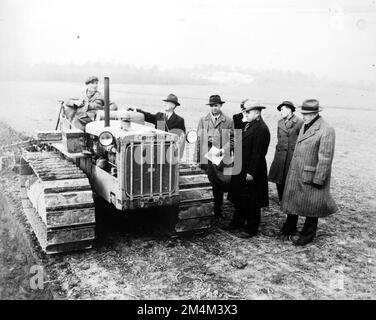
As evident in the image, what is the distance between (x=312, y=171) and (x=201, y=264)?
1.96m

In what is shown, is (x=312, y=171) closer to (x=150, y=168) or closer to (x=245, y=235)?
(x=245, y=235)

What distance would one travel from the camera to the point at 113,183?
18.9ft

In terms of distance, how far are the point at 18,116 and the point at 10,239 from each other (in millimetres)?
16987

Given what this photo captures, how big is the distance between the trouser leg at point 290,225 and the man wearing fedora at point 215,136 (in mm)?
1230

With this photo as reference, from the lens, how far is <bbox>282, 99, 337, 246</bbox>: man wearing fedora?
573 cm

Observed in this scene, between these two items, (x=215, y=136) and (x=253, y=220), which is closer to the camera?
(x=253, y=220)

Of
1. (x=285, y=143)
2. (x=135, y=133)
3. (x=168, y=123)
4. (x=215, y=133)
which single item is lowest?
(x=285, y=143)

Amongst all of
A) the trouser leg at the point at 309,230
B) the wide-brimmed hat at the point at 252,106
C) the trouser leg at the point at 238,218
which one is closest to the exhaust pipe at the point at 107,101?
the wide-brimmed hat at the point at 252,106

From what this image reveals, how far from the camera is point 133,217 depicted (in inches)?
282

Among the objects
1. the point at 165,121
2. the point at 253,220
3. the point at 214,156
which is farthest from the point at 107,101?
the point at 253,220

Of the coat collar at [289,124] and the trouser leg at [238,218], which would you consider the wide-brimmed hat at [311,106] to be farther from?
the trouser leg at [238,218]

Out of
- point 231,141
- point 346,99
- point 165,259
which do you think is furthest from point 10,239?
point 346,99

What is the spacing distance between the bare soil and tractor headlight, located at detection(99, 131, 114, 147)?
1468 mm
